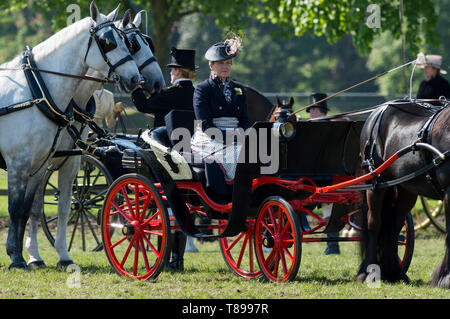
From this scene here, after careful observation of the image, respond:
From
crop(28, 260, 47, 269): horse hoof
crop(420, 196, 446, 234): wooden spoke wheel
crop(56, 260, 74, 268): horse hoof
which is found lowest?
crop(420, 196, 446, 234): wooden spoke wheel

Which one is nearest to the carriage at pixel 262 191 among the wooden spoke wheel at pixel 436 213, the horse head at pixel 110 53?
the horse head at pixel 110 53

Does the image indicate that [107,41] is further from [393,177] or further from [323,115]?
[323,115]

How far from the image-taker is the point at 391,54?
33.5 meters

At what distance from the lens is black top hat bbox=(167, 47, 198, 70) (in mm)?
8031

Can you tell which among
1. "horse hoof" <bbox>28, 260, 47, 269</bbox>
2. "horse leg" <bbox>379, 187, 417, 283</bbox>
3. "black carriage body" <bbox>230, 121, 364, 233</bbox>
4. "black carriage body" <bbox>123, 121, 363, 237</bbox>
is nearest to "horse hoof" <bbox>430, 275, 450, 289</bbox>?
"horse leg" <bbox>379, 187, 417, 283</bbox>

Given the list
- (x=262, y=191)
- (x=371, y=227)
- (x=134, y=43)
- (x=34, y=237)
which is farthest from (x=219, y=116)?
(x=34, y=237)

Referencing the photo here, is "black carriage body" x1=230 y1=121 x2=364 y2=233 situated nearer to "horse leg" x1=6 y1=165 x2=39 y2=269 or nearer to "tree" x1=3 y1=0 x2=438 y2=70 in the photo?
"horse leg" x1=6 y1=165 x2=39 y2=269

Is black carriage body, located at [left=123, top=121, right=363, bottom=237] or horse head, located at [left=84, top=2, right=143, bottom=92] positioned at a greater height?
horse head, located at [left=84, top=2, right=143, bottom=92]

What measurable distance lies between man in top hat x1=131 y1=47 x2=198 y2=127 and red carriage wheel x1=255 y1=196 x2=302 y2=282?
67.1 inches

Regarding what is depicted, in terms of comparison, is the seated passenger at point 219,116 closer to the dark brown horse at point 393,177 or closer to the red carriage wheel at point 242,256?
the red carriage wheel at point 242,256

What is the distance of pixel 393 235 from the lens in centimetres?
688

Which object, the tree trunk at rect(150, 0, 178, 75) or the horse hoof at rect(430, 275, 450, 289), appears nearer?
the horse hoof at rect(430, 275, 450, 289)

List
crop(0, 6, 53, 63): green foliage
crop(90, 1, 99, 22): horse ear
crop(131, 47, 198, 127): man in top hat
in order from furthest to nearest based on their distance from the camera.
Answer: crop(0, 6, 53, 63): green foliage < crop(131, 47, 198, 127): man in top hat < crop(90, 1, 99, 22): horse ear

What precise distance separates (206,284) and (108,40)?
7.23ft
